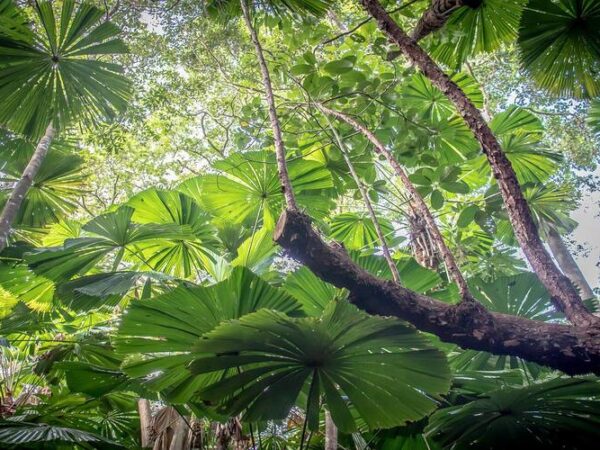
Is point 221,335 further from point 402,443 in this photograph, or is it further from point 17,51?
point 17,51

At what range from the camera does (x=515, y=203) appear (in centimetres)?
131

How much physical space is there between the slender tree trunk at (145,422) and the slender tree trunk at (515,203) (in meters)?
3.09

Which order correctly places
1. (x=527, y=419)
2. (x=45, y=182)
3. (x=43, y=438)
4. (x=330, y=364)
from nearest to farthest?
(x=330, y=364) < (x=527, y=419) < (x=43, y=438) < (x=45, y=182)

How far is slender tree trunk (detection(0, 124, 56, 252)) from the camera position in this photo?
257 centimetres

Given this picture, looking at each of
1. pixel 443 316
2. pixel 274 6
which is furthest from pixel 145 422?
pixel 274 6

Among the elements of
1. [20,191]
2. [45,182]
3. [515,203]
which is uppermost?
[45,182]

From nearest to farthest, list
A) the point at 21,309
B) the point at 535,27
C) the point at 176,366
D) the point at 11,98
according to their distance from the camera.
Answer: the point at 176,366
the point at 535,27
the point at 11,98
the point at 21,309

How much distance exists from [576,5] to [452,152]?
1073mm

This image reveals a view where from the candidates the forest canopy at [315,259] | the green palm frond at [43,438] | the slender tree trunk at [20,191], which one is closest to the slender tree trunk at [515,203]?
the forest canopy at [315,259]

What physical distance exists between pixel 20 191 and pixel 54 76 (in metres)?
0.84

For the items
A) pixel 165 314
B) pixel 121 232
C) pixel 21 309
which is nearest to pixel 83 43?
pixel 121 232

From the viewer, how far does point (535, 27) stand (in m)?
2.16

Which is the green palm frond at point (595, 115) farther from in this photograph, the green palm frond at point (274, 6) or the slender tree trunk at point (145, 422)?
the slender tree trunk at point (145, 422)

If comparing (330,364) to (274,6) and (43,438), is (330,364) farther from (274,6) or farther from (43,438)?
(274,6)
